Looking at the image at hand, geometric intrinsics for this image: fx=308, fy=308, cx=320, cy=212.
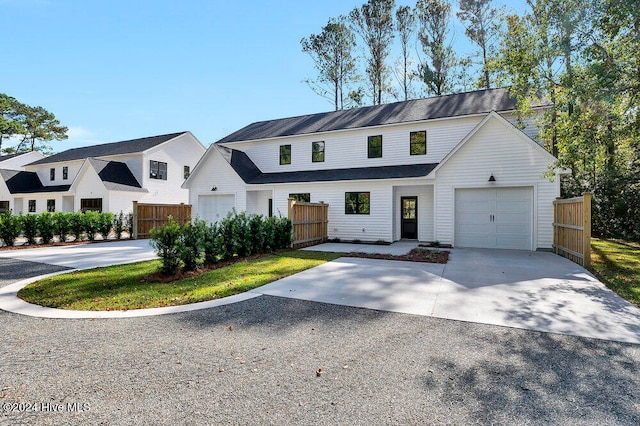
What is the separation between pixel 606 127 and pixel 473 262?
24.5ft

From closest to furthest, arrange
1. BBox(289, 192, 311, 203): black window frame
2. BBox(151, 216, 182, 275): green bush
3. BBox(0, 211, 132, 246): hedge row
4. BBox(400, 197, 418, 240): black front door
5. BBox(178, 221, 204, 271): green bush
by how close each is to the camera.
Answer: BBox(151, 216, 182, 275): green bush
BBox(178, 221, 204, 271): green bush
BBox(0, 211, 132, 246): hedge row
BBox(400, 197, 418, 240): black front door
BBox(289, 192, 311, 203): black window frame

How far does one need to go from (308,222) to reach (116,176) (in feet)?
57.3

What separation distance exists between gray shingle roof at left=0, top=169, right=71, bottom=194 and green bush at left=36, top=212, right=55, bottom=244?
14682 mm

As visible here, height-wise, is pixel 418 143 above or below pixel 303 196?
above

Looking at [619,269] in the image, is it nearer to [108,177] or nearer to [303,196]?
[303,196]

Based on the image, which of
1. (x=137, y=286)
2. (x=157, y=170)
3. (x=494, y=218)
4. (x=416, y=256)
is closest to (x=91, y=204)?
(x=157, y=170)

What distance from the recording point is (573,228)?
9.41m

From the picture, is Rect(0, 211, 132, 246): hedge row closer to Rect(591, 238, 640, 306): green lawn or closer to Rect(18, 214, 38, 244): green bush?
Rect(18, 214, 38, 244): green bush

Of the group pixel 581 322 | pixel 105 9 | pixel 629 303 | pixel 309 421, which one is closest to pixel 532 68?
pixel 629 303

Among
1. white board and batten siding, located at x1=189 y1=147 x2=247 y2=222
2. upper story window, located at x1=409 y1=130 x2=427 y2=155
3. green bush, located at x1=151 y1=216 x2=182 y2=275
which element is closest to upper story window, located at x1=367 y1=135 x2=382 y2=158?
upper story window, located at x1=409 y1=130 x2=427 y2=155

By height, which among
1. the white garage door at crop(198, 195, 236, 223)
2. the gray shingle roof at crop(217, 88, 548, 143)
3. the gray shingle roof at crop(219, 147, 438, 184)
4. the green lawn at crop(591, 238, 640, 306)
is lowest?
the green lawn at crop(591, 238, 640, 306)

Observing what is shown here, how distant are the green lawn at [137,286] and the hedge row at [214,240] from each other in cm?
55

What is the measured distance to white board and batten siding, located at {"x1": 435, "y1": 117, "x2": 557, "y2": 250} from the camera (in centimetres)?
1188

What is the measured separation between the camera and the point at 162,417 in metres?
2.38
